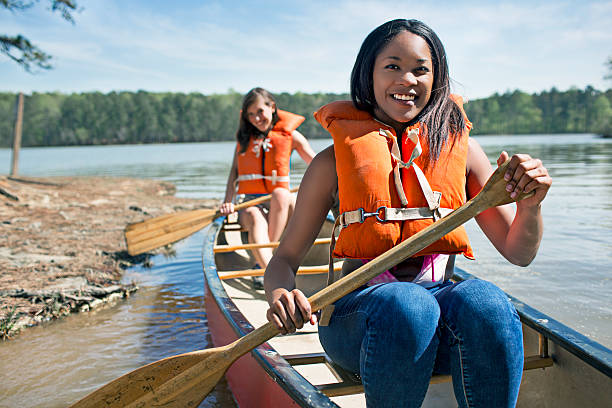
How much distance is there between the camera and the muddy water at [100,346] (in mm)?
2969

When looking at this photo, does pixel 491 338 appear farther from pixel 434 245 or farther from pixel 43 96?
pixel 43 96

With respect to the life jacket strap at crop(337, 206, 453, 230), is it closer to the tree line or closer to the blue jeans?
the blue jeans

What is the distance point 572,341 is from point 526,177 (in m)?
0.79

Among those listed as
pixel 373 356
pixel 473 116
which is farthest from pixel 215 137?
pixel 373 356

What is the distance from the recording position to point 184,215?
18.0ft

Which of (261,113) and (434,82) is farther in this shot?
(261,113)

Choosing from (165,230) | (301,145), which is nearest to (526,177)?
(301,145)

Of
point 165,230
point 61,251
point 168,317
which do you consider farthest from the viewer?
point 61,251

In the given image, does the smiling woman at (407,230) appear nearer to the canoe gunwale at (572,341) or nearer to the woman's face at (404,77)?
the woman's face at (404,77)

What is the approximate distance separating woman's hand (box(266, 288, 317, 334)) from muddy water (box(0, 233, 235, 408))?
1.65m

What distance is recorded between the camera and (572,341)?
173cm

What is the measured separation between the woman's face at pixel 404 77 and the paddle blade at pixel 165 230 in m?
3.62

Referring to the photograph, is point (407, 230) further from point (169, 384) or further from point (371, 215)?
point (169, 384)

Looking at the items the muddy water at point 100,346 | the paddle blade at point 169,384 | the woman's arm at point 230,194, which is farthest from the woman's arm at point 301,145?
the paddle blade at point 169,384
